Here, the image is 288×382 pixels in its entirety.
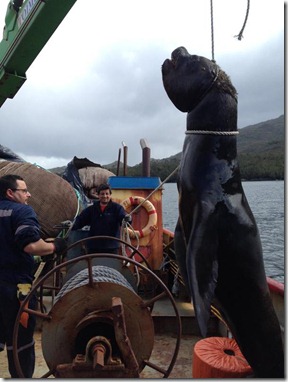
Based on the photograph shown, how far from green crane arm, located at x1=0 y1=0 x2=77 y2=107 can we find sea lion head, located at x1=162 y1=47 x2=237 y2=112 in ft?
13.6

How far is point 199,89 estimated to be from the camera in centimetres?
229

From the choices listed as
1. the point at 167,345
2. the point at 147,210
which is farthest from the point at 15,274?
the point at 147,210

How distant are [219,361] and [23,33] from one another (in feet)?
19.4

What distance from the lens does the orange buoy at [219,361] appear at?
109 inches

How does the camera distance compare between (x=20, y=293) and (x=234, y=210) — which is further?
(x=20, y=293)

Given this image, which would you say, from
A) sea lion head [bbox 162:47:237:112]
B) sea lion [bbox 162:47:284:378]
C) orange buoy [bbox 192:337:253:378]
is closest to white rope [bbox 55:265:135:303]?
orange buoy [bbox 192:337:253:378]

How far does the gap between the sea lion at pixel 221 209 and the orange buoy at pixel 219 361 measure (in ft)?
1.30

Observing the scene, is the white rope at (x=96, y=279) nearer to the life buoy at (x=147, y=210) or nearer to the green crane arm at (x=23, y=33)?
the life buoy at (x=147, y=210)

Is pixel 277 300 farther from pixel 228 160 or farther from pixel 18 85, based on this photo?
pixel 18 85

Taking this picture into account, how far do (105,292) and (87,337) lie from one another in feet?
1.26

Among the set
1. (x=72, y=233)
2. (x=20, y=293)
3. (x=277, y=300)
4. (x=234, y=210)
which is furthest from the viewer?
(x=72, y=233)

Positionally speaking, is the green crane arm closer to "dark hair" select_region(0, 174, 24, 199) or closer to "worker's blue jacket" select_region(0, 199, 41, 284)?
"dark hair" select_region(0, 174, 24, 199)

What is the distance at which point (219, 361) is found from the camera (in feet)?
9.49

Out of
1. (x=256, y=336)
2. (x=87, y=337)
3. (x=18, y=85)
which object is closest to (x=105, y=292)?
(x=87, y=337)
